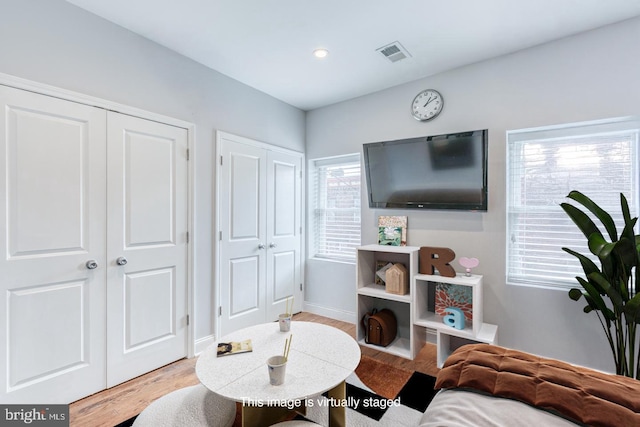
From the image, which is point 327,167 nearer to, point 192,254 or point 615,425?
point 192,254

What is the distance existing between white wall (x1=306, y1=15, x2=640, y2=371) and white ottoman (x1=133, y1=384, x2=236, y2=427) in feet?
7.11

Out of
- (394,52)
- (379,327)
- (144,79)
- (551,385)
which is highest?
(394,52)

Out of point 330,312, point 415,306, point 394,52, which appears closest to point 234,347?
point 415,306

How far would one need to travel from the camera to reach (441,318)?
265 cm

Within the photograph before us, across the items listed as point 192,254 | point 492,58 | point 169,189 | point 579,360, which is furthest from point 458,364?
point 492,58

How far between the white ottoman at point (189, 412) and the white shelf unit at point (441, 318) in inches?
66.4

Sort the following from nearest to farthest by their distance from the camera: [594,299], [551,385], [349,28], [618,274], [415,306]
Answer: [551,385] < [618,274] < [594,299] < [349,28] < [415,306]

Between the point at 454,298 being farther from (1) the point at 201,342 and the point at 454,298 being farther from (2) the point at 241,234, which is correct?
(1) the point at 201,342

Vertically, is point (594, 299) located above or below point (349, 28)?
below

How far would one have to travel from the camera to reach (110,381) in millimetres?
2145

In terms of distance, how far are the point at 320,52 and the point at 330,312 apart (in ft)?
9.17

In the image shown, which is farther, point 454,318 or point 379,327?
point 379,327

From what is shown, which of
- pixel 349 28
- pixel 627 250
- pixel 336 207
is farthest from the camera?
pixel 336 207

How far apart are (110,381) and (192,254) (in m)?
1.05
